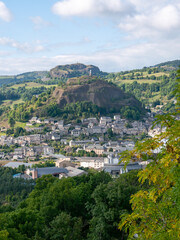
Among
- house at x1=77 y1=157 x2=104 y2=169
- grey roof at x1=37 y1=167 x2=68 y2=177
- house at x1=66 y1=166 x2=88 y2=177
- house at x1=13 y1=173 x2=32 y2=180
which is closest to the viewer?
house at x1=13 y1=173 x2=32 y2=180

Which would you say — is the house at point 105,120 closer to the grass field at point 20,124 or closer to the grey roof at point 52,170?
the grass field at point 20,124

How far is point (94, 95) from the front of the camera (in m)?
106

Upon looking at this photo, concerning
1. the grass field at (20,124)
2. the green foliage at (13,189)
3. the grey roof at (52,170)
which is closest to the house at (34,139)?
the grass field at (20,124)

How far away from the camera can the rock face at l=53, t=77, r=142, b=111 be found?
105312 mm

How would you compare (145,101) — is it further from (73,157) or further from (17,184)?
(17,184)

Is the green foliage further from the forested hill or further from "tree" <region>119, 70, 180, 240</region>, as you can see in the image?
the forested hill

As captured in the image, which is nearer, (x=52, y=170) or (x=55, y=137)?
(x=52, y=170)

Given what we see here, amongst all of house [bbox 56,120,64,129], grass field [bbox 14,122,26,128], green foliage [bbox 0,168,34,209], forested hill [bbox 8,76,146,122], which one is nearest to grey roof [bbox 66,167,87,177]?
green foliage [bbox 0,168,34,209]

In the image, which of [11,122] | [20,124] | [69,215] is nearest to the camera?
[69,215]

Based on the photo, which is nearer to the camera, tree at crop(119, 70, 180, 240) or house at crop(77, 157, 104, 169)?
tree at crop(119, 70, 180, 240)

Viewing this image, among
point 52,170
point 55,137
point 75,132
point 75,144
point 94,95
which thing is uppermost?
point 94,95

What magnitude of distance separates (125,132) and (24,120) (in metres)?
30.0

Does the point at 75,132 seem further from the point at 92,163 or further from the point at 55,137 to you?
the point at 92,163

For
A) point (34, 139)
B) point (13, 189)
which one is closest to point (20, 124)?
point (34, 139)
